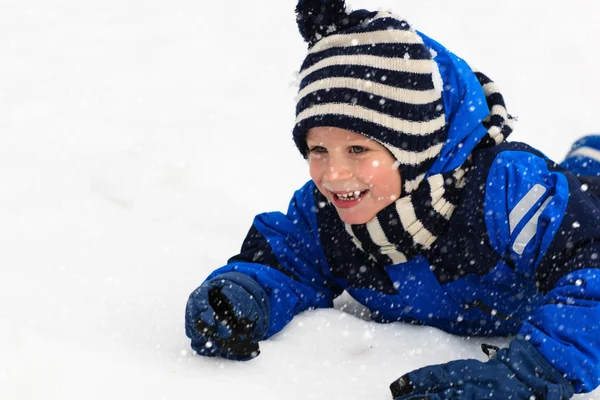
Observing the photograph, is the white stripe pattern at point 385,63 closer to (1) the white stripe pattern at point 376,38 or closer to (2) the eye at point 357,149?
(1) the white stripe pattern at point 376,38

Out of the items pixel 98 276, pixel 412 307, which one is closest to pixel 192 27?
pixel 98 276

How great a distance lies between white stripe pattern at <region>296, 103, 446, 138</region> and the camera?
6.25 feet

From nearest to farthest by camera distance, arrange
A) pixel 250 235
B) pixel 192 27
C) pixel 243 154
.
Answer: pixel 250 235
pixel 243 154
pixel 192 27

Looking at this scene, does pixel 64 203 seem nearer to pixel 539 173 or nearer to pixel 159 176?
pixel 159 176

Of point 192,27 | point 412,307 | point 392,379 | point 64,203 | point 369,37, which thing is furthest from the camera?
point 192,27

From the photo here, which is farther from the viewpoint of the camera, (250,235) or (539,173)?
(250,235)

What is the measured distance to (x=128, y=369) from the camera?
1.65 m

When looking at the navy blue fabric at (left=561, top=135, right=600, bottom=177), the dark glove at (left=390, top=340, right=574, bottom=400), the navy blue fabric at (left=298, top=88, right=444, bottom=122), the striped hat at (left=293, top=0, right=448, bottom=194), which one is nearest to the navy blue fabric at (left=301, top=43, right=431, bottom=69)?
the striped hat at (left=293, top=0, right=448, bottom=194)

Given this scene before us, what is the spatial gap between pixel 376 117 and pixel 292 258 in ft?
1.89

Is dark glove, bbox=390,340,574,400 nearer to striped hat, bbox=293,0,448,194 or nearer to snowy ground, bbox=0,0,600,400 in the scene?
snowy ground, bbox=0,0,600,400

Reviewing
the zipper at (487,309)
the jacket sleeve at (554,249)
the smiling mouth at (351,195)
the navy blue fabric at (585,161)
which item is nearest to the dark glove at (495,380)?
the jacket sleeve at (554,249)

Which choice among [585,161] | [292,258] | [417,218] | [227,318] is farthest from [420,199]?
[585,161]

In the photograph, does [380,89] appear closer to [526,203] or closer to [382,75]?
[382,75]

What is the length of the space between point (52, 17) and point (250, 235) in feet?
10.5
